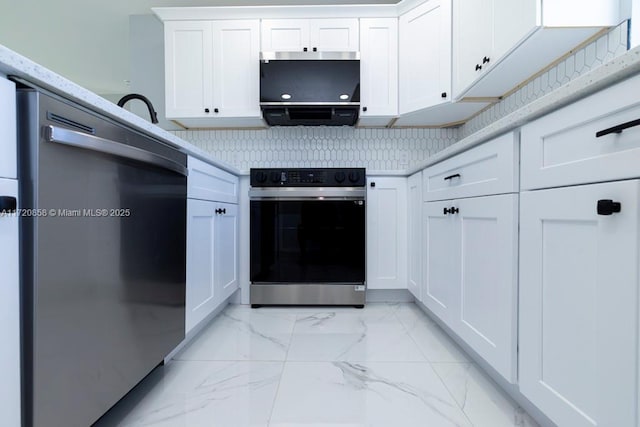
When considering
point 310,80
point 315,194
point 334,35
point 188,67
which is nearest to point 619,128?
point 315,194

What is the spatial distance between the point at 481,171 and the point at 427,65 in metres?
1.26

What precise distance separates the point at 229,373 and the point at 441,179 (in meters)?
1.27

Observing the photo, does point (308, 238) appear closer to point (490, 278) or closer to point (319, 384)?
point (319, 384)

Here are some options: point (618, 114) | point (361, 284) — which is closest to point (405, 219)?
point (361, 284)

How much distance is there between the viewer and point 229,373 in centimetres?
117

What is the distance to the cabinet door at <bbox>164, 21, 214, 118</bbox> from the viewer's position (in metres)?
2.17

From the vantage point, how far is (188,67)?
2193mm

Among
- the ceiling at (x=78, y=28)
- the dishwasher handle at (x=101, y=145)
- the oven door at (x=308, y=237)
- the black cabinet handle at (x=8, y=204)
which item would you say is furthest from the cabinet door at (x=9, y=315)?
the ceiling at (x=78, y=28)

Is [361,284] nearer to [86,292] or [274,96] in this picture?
[274,96]

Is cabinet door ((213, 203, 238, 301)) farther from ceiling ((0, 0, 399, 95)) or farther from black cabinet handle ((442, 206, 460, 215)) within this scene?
ceiling ((0, 0, 399, 95))

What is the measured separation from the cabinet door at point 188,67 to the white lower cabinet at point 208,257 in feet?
2.88

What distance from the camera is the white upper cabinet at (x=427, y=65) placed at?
1946 millimetres

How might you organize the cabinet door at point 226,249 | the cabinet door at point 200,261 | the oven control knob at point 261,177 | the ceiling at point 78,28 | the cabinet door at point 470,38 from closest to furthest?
the cabinet door at point 200,261 → the cabinet door at point 470,38 → the cabinet door at point 226,249 → the oven control knob at point 261,177 → the ceiling at point 78,28

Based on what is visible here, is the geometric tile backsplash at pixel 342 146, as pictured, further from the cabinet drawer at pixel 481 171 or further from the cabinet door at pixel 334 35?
the cabinet drawer at pixel 481 171
